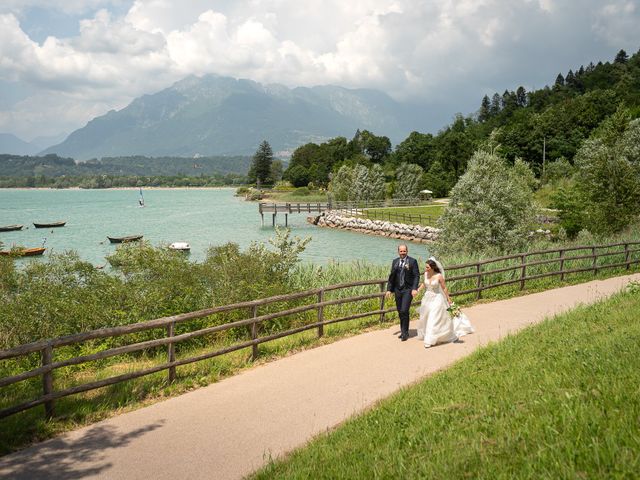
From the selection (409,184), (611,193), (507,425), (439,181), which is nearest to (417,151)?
(439,181)

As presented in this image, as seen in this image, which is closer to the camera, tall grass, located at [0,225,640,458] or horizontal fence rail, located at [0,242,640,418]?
horizontal fence rail, located at [0,242,640,418]

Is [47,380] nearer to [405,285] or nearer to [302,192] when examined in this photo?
[405,285]

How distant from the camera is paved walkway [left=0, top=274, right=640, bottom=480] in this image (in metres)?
5.65

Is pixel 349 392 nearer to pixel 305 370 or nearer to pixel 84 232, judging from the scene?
pixel 305 370

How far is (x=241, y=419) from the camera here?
6.97 m

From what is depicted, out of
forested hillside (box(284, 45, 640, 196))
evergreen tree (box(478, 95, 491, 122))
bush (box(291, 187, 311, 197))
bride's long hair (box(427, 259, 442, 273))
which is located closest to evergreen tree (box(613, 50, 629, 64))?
forested hillside (box(284, 45, 640, 196))

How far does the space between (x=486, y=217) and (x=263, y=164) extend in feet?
480

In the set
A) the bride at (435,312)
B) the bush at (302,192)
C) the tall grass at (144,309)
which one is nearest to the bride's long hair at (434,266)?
the bride at (435,312)

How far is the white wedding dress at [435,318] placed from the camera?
10641 mm

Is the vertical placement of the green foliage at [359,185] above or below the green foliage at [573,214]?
above

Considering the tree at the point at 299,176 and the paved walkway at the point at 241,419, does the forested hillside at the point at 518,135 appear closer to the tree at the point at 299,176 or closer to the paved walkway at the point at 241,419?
the tree at the point at 299,176

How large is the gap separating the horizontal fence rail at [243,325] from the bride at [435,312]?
1772mm

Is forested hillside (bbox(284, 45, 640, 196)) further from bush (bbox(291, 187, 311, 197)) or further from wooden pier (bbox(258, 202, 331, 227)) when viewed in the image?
wooden pier (bbox(258, 202, 331, 227))

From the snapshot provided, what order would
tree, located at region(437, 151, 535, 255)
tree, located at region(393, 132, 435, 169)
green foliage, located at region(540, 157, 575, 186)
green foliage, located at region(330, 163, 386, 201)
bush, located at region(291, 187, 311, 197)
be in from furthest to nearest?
bush, located at region(291, 187, 311, 197) → tree, located at region(393, 132, 435, 169) → green foliage, located at region(330, 163, 386, 201) → green foliage, located at region(540, 157, 575, 186) → tree, located at region(437, 151, 535, 255)
